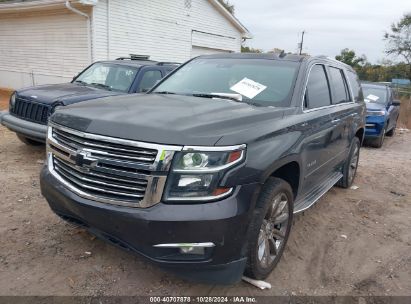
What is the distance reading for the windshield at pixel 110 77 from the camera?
727cm

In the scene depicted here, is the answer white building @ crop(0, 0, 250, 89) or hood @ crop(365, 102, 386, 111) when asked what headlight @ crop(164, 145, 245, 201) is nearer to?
hood @ crop(365, 102, 386, 111)

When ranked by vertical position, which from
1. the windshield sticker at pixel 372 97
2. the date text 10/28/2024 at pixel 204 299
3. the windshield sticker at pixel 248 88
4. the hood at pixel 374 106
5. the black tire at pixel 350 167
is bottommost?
the date text 10/28/2024 at pixel 204 299

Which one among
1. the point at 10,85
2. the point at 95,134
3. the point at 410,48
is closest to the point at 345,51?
the point at 410,48

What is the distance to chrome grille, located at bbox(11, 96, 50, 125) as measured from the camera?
5.94m

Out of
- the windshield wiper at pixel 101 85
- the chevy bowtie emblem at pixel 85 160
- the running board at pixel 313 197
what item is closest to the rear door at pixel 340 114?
the running board at pixel 313 197

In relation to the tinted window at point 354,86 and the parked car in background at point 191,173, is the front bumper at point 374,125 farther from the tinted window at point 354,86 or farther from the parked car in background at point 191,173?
the parked car in background at point 191,173

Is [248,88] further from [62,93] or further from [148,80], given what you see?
[148,80]

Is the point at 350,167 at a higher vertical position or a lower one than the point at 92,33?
lower

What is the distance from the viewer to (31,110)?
6137 millimetres

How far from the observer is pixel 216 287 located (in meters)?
3.17

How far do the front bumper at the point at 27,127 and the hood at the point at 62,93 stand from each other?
1.27 ft

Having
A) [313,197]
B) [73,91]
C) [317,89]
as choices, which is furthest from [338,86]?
[73,91]

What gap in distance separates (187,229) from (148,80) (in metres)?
5.33

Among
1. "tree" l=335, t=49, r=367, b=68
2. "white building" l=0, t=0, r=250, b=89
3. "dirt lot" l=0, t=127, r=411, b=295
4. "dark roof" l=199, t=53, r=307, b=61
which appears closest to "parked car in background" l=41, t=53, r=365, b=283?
"dirt lot" l=0, t=127, r=411, b=295
